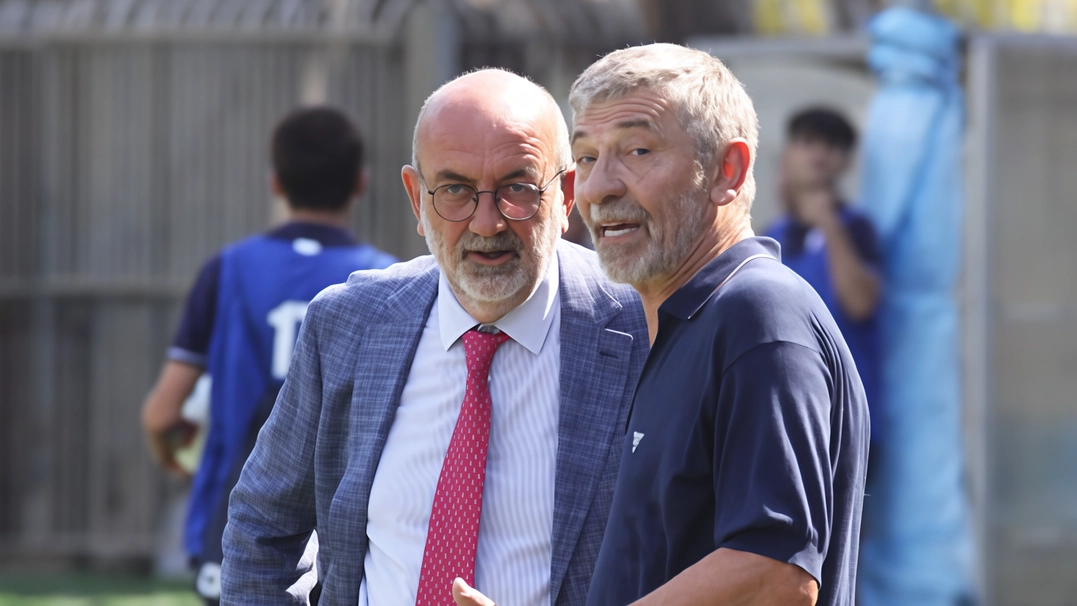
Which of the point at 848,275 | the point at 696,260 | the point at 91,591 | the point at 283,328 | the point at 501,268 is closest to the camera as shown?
Answer: the point at 696,260

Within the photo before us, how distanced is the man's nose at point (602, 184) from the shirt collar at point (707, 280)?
0.18 metres

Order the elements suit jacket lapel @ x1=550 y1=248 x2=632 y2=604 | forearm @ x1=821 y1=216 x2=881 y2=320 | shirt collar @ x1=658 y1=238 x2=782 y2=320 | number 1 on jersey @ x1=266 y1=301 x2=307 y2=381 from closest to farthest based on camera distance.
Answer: shirt collar @ x1=658 y1=238 x2=782 y2=320 → suit jacket lapel @ x1=550 y1=248 x2=632 y2=604 → number 1 on jersey @ x1=266 y1=301 x2=307 y2=381 → forearm @ x1=821 y1=216 x2=881 y2=320

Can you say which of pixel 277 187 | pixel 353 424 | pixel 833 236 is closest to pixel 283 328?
pixel 277 187

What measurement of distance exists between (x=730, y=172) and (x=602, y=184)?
0.64 feet

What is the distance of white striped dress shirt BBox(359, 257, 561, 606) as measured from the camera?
7.25 ft

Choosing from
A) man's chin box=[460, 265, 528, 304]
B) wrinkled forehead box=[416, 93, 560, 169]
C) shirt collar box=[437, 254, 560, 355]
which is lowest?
shirt collar box=[437, 254, 560, 355]

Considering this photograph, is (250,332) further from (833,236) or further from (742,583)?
(833,236)

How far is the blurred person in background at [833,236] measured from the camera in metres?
5.46

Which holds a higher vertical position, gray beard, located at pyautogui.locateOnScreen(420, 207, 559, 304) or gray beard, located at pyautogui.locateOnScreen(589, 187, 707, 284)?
gray beard, located at pyautogui.locateOnScreen(589, 187, 707, 284)

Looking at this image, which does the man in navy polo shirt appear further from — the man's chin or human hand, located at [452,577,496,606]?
the man's chin

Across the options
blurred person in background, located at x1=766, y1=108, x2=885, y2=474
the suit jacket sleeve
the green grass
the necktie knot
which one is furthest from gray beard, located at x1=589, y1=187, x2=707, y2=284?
the green grass

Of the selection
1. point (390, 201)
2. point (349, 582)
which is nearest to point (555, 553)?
point (349, 582)

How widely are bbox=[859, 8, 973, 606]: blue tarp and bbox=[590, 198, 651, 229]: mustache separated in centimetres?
400

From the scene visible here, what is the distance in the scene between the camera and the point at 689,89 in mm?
1966
